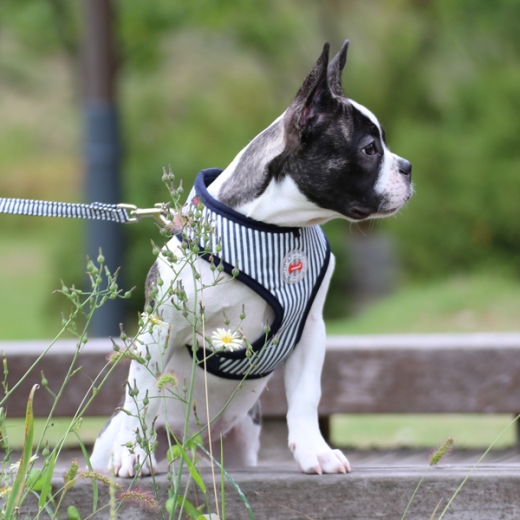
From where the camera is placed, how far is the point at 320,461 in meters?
1.89

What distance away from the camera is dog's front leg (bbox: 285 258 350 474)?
189 cm

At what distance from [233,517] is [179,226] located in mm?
626

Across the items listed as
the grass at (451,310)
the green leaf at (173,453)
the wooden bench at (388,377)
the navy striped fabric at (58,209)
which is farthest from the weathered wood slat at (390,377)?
the grass at (451,310)

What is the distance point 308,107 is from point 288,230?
0.29 metres

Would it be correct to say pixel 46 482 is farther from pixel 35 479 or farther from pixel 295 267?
pixel 295 267

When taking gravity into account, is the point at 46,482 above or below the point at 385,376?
above

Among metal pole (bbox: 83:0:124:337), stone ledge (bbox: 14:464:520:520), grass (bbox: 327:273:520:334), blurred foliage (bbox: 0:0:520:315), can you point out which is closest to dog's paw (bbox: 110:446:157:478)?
stone ledge (bbox: 14:464:520:520)

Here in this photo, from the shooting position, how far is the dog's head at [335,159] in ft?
6.39

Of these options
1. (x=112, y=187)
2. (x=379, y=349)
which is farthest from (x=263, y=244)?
(x=112, y=187)

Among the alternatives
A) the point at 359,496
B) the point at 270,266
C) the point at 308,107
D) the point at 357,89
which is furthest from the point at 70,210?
the point at 357,89

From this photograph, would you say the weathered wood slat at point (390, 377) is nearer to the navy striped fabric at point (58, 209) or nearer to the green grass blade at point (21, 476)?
the navy striped fabric at point (58, 209)

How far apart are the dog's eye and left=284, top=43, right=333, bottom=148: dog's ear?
0.13m

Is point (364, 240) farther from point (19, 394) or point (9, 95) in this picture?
point (9, 95)

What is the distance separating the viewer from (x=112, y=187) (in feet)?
14.7
